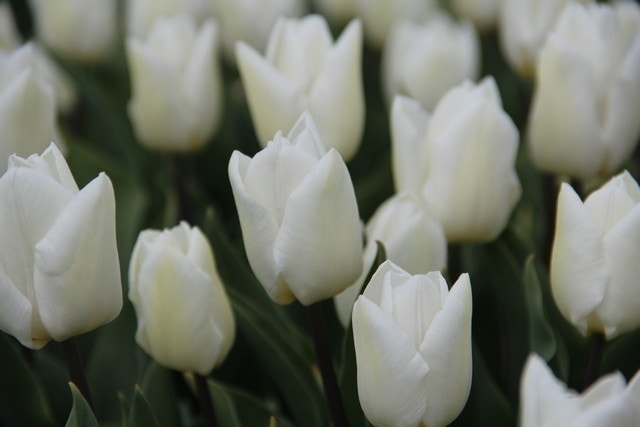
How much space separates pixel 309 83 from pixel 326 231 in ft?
1.02

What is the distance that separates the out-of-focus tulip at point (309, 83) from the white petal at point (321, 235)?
24 centimetres

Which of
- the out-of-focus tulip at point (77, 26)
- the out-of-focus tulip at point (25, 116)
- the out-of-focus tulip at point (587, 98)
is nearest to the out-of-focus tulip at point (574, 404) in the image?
the out-of-focus tulip at point (587, 98)

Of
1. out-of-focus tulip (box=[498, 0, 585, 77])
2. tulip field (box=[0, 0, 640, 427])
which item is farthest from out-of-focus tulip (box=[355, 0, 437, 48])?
out-of-focus tulip (box=[498, 0, 585, 77])

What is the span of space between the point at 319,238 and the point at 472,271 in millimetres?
358

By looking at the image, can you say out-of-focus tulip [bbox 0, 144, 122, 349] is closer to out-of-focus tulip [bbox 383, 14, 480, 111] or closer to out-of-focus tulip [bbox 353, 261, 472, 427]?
out-of-focus tulip [bbox 353, 261, 472, 427]

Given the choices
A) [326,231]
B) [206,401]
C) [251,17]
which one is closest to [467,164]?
[326,231]

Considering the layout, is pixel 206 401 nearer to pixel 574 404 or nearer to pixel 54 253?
pixel 54 253

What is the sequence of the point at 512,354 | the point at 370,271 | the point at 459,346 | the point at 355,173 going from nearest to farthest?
the point at 459,346 → the point at 370,271 → the point at 512,354 → the point at 355,173

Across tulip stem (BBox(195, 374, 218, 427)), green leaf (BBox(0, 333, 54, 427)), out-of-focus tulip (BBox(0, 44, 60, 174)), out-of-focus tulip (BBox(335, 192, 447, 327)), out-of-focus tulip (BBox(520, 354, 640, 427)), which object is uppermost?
out-of-focus tulip (BBox(520, 354, 640, 427))

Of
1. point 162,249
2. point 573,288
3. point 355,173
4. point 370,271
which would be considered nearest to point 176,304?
point 162,249

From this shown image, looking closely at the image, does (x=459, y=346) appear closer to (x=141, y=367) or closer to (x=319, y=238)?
(x=319, y=238)

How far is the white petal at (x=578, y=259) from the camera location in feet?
2.36

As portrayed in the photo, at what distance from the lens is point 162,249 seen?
756 mm

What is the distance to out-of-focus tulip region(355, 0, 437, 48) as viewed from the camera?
1398mm
